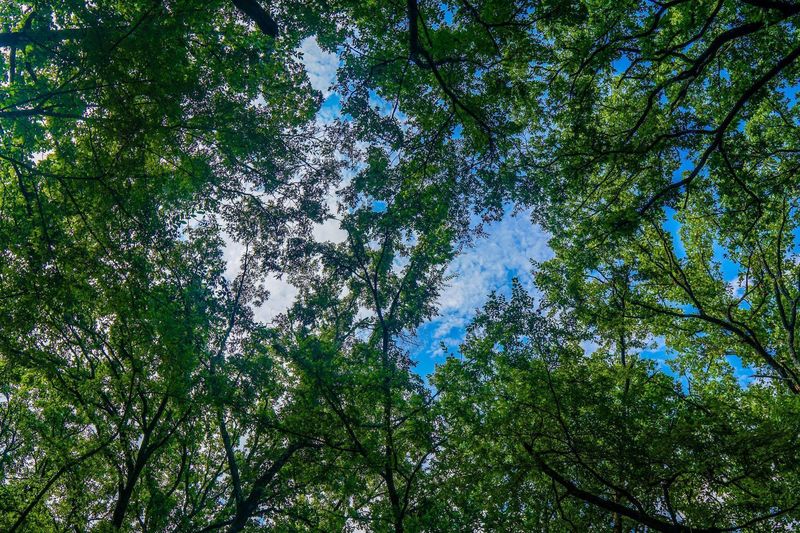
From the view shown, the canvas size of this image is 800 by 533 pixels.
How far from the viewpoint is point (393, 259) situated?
17172 millimetres

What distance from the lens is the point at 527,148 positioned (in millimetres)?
9328

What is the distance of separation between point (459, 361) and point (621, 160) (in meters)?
5.94

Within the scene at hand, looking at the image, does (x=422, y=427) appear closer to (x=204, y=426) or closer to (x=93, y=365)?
(x=204, y=426)

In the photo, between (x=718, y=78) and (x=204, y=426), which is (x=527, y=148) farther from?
(x=204, y=426)

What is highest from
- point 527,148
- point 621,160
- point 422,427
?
point 527,148

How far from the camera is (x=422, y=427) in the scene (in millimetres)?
9961

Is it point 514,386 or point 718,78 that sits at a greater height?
point 718,78

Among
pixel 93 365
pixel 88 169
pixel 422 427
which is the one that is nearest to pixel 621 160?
pixel 422 427

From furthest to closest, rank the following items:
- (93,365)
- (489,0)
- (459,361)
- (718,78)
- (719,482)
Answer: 1. (93,365)
2. (459,361)
3. (718,78)
4. (719,482)
5. (489,0)

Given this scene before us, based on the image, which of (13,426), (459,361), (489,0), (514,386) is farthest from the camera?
(13,426)

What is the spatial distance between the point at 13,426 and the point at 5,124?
17.4m

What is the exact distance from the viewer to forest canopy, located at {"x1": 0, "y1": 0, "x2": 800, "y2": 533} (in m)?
6.73

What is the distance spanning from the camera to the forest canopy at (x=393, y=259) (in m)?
6.73

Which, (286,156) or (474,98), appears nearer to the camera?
(474,98)
